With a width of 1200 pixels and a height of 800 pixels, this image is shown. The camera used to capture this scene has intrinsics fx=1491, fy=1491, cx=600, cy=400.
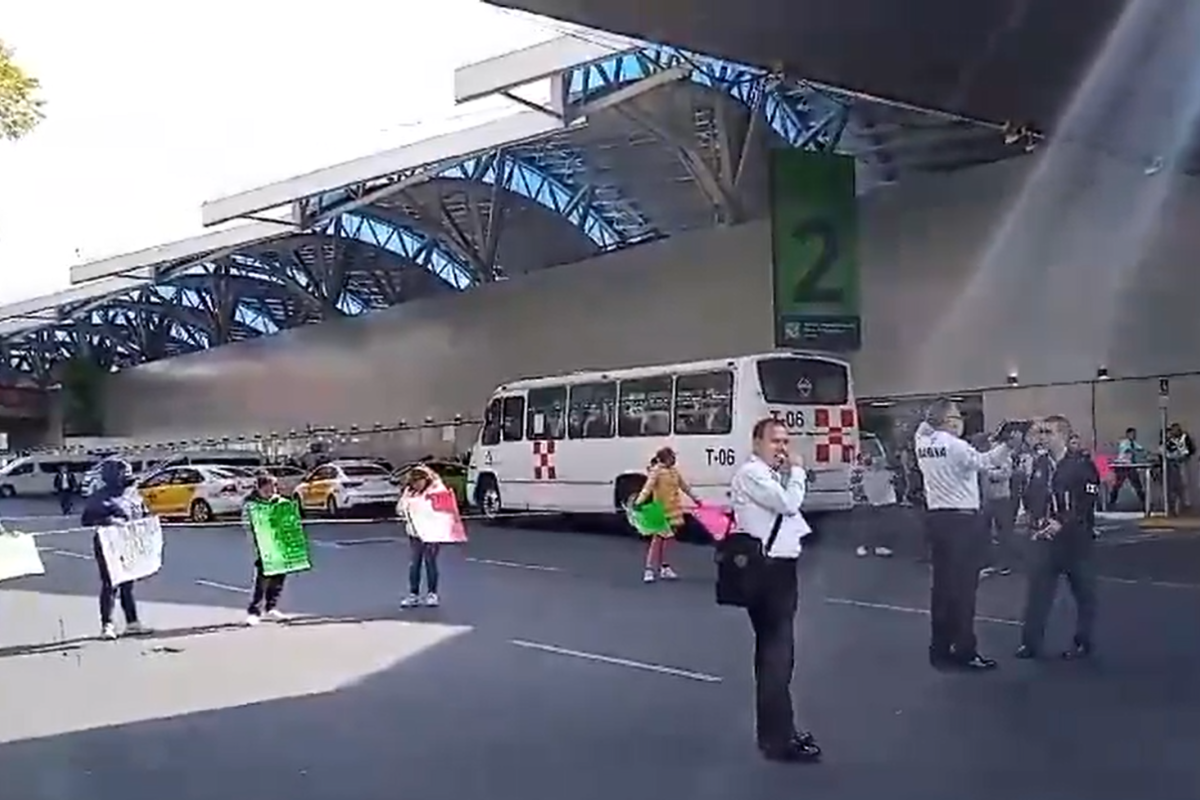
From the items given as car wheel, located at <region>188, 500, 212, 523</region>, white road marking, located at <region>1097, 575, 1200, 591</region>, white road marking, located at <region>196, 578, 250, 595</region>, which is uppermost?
car wheel, located at <region>188, 500, 212, 523</region>

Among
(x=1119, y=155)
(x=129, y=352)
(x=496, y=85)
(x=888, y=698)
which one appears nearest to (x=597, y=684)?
(x=888, y=698)

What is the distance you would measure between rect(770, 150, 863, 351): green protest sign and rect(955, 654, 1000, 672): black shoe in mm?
14104

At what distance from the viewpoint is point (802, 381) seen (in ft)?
74.8

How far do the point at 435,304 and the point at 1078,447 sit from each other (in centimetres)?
3340

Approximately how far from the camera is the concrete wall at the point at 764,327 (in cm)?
2484

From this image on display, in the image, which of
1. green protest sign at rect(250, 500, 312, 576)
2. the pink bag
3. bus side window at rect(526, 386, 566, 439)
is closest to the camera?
the pink bag

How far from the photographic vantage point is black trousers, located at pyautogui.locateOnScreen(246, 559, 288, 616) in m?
13.6

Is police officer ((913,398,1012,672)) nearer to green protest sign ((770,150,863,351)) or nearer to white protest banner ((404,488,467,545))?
white protest banner ((404,488,467,545))

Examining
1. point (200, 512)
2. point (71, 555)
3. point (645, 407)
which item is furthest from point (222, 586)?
point (200, 512)

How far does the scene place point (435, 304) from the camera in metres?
43.1

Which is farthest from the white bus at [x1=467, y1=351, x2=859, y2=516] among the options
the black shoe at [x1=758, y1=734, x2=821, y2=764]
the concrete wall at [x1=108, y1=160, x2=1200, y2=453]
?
the black shoe at [x1=758, y1=734, x2=821, y2=764]

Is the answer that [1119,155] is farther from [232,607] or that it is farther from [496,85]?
[232,607]

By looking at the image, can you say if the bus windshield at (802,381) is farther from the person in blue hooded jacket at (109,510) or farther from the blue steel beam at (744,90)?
the person in blue hooded jacket at (109,510)

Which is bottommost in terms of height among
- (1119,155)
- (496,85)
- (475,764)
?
(475,764)
